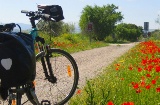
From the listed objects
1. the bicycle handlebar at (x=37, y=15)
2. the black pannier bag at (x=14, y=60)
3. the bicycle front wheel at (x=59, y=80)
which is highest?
the bicycle handlebar at (x=37, y=15)

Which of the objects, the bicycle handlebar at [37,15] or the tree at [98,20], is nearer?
the bicycle handlebar at [37,15]

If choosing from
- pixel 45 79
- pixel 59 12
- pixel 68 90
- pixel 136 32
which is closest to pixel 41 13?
pixel 59 12

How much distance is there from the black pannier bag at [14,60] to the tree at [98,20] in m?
69.5

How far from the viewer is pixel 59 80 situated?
211 inches

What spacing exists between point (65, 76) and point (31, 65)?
2.44 metres

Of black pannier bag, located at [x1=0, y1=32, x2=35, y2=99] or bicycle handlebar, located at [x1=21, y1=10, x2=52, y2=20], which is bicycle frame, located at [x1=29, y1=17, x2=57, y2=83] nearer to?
bicycle handlebar, located at [x1=21, y1=10, x2=52, y2=20]

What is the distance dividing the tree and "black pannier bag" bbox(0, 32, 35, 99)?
6949cm

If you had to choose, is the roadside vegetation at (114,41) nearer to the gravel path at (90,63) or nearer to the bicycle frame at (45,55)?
the bicycle frame at (45,55)

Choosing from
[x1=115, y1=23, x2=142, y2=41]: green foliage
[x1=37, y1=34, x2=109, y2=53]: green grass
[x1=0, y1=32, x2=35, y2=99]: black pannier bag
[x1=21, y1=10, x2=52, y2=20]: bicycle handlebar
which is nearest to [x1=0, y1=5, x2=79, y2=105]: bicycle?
[x1=21, y1=10, x2=52, y2=20]: bicycle handlebar

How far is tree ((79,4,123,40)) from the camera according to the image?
74106 millimetres

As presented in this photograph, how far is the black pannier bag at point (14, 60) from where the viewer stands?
3.05 metres

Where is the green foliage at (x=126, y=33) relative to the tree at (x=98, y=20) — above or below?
below

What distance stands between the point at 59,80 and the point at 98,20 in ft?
230

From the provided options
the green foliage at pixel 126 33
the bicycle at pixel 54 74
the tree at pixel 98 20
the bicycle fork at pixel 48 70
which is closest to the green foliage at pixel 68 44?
the bicycle at pixel 54 74
